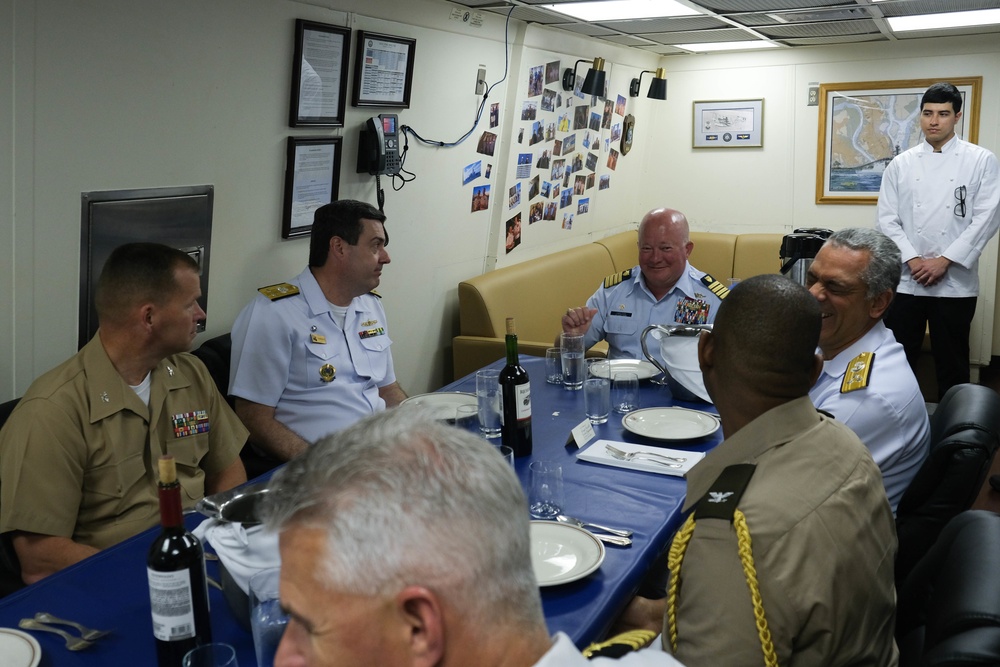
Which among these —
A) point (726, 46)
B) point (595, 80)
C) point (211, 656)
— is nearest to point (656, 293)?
point (595, 80)

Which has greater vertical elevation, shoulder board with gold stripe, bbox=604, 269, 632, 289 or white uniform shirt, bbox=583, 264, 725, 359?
shoulder board with gold stripe, bbox=604, 269, 632, 289

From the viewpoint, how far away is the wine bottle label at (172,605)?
4.63 ft

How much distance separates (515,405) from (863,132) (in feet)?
17.1

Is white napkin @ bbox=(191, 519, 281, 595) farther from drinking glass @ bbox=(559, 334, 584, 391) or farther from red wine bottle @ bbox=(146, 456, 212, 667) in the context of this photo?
drinking glass @ bbox=(559, 334, 584, 391)

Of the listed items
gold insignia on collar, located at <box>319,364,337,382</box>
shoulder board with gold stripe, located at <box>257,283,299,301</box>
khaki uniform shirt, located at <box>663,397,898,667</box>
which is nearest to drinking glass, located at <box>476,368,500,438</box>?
gold insignia on collar, located at <box>319,364,337,382</box>

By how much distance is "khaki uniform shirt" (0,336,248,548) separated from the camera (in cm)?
206

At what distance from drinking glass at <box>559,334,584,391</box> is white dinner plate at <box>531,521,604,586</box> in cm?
119

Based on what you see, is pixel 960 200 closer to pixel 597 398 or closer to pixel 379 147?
pixel 379 147

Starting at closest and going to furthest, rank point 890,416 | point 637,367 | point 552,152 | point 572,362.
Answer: point 890,416 → point 572,362 → point 637,367 → point 552,152

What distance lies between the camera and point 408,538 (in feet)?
2.84

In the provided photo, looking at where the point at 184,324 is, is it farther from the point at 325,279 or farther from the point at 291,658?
the point at 291,658

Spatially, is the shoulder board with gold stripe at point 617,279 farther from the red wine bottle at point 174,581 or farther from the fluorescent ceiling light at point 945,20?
the red wine bottle at point 174,581

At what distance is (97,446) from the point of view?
7.22 ft

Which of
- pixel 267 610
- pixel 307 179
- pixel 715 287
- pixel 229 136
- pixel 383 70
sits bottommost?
pixel 267 610
